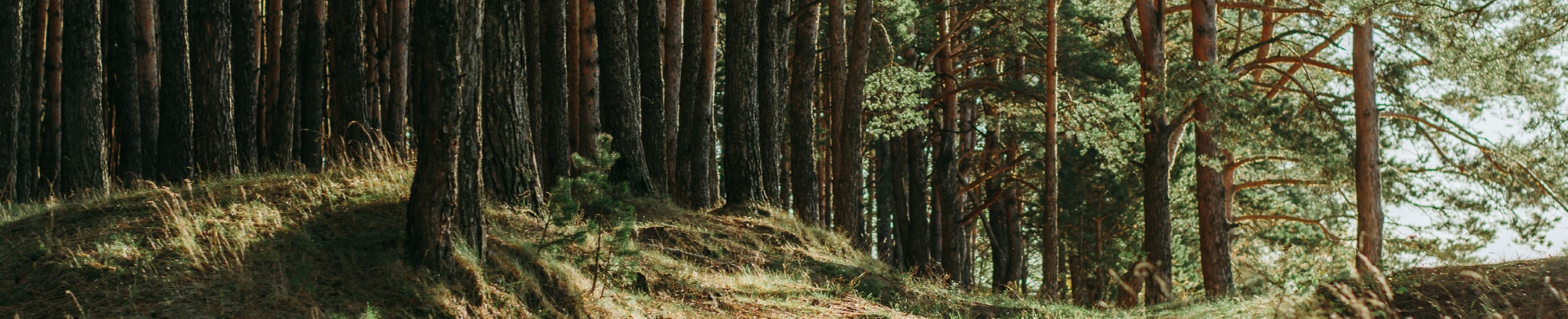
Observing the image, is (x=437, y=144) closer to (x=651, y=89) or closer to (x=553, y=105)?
(x=553, y=105)

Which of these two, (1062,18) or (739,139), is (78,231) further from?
(1062,18)

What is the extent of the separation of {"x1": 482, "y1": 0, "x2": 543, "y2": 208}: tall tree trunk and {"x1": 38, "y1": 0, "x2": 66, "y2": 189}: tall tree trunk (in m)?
7.66

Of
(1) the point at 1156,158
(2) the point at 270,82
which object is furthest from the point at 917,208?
(2) the point at 270,82

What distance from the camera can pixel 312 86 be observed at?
1412 cm

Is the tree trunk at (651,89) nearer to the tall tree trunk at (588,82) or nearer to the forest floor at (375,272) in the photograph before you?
the tall tree trunk at (588,82)

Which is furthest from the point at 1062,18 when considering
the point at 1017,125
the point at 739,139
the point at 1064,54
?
the point at 739,139

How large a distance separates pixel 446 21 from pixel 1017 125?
17.4 meters

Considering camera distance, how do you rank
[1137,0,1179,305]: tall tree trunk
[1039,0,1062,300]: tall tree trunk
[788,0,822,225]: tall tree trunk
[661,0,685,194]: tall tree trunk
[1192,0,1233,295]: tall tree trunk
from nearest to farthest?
[661,0,685,194]: tall tree trunk < [788,0,822,225]: tall tree trunk < [1137,0,1179,305]: tall tree trunk < [1192,0,1233,295]: tall tree trunk < [1039,0,1062,300]: tall tree trunk

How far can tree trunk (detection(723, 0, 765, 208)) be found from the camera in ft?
41.5

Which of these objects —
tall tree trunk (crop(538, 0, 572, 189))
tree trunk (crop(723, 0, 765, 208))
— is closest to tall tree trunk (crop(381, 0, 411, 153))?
tall tree trunk (crop(538, 0, 572, 189))

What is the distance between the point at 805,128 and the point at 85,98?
8063 mm

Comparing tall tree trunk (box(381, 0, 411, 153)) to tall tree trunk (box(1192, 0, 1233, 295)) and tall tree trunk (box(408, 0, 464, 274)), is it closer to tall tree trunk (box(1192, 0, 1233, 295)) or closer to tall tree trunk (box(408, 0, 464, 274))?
tall tree trunk (box(408, 0, 464, 274))

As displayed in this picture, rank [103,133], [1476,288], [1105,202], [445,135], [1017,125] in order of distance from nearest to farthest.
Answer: [445,135], [1476,288], [103,133], [1017,125], [1105,202]

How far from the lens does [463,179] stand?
698cm
